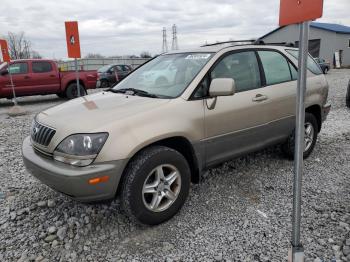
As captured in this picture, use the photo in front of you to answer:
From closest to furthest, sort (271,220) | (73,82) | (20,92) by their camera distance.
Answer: (271,220) < (20,92) < (73,82)

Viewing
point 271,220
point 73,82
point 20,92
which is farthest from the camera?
point 73,82

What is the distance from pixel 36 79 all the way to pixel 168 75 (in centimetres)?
966

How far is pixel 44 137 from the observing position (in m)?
2.88

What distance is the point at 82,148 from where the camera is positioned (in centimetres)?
257

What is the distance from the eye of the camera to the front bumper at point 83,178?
252cm

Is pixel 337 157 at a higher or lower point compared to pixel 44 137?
lower

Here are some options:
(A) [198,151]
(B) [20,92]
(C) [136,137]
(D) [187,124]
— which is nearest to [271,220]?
(A) [198,151]

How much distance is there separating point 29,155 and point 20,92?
9.62m

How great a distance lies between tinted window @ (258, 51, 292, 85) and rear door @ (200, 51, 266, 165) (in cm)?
17

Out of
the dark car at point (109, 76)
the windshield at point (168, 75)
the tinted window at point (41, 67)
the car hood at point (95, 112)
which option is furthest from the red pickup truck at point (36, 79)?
the car hood at point (95, 112)

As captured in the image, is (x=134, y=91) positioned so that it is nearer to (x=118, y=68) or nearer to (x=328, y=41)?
(x=118, y=68)

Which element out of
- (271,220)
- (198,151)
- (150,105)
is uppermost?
(150,105)

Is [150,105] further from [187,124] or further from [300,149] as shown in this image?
[300,149]

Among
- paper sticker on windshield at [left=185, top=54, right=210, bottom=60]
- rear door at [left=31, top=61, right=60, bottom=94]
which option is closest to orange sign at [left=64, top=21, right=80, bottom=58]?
paper sticker on windshield at [left=185, top=54, right=210, bottom=60]
